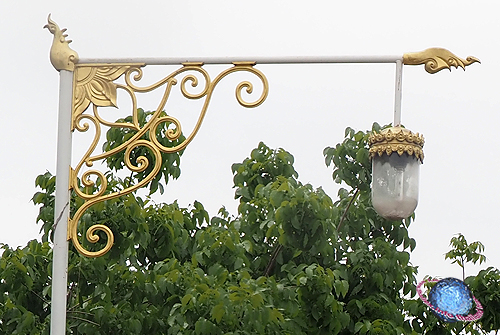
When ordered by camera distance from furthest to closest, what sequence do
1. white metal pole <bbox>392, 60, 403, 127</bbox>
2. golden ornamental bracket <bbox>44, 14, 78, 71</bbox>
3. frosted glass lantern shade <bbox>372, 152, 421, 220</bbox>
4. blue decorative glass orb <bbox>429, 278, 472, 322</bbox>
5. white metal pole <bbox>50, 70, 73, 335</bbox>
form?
blue decorative glass orb <bbox>429, 278, 472, 322</bbox> < golden ornamental bracket <bbox>44, 14, 78, 71</bbox> < white metal pole <bbox>50, 70, 73, 335</bbox> < white metal pole <bbox>392, 60, 403, 127</bbox> < frosted glass lantern shade <bbox>372, 152, 421, 220</bbox>

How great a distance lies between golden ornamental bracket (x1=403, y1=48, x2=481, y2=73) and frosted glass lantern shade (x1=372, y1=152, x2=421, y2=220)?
0.53 m

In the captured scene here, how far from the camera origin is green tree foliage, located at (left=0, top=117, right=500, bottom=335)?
7.47 m

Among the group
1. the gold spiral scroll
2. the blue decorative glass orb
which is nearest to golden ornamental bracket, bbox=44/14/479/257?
the gold spiral scroll

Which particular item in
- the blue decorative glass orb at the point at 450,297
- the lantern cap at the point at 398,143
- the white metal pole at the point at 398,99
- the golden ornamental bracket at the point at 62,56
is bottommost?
the blue decorative glass orb at the point at 450,297

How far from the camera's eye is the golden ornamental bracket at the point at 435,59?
5590 millimetres

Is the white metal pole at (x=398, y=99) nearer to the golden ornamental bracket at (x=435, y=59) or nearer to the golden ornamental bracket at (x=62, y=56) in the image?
the golden ornamental bracket at (x=435, y=59)

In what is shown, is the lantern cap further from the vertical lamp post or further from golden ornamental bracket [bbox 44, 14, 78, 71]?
golden ornamental bracket [bbox 44, 14, 78, 71]

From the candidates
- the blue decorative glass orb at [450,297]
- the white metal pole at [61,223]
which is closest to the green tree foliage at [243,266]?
the blue decorative glass orb at [450,297]

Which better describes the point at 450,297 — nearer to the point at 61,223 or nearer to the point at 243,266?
the point at 243,266

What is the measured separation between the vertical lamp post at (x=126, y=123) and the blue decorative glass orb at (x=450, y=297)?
2093mm

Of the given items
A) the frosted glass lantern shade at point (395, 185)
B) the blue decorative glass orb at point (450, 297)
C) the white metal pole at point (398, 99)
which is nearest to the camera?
the frosted glass lantern shade at point (395, 185)

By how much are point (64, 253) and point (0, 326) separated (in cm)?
247

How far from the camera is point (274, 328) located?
7.25 metres

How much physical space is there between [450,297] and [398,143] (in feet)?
7.42
